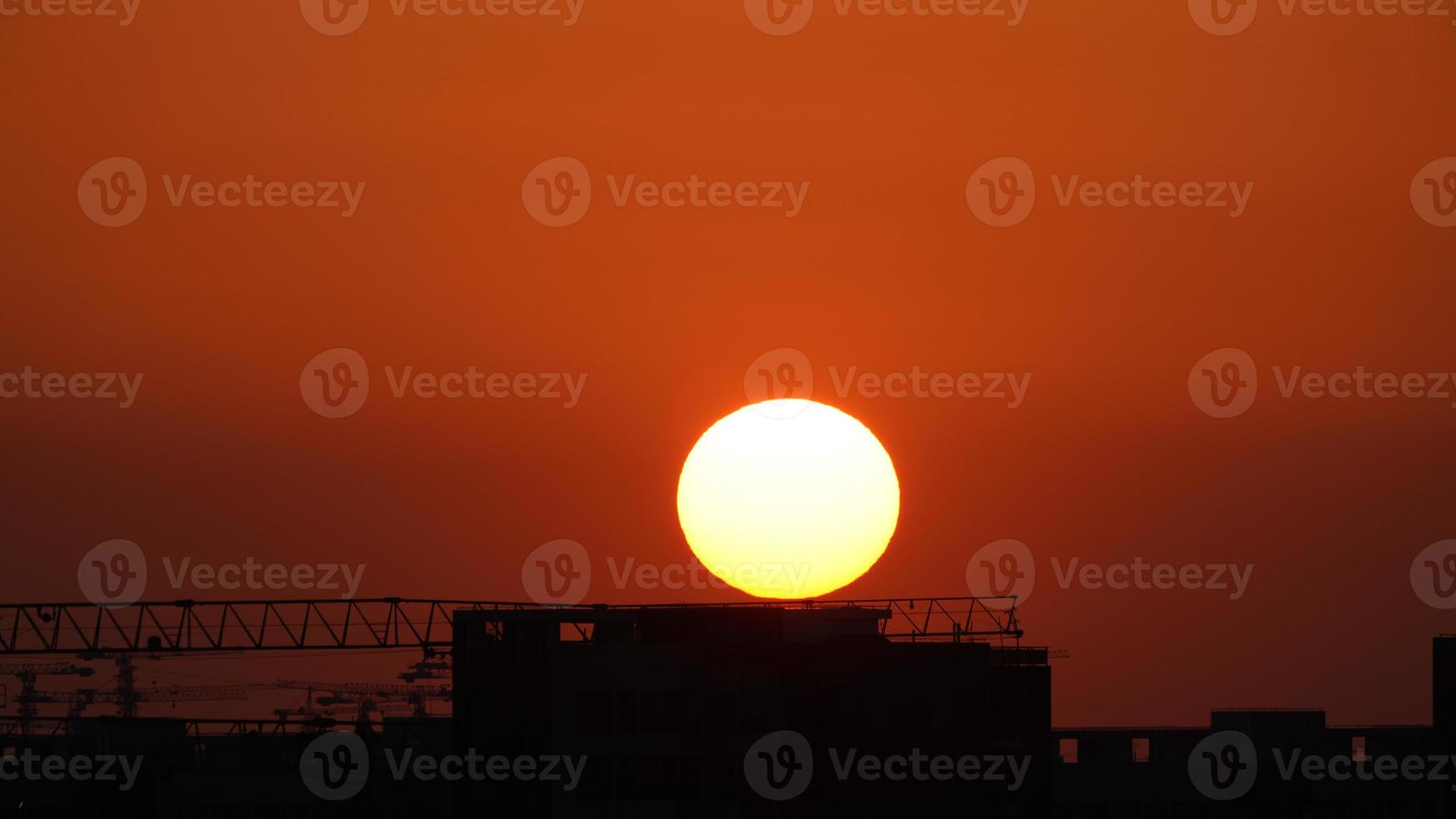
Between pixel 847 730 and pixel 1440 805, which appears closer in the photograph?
pixel 847 730

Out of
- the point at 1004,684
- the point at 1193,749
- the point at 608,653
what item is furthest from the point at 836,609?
the point at 1193,749

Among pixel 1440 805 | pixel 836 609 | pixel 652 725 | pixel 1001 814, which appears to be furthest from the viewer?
pixel 1440 805

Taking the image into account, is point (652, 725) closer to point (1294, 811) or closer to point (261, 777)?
point (261, 777)

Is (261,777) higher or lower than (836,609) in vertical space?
lower

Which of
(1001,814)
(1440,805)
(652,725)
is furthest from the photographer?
(1440,805)

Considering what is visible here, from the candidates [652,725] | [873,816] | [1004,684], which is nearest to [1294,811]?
[1004,684]

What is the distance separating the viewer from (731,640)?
60.5 m

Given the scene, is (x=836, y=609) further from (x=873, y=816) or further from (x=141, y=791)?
(x=141, y=791)

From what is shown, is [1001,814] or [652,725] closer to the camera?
[652,725]

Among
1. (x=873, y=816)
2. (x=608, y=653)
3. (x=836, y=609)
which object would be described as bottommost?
(x=873, y=816)

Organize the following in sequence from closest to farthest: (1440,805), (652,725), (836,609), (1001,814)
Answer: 1. (652,725)
2. (1001,814)
3. (836,609)
4. (1440,805)

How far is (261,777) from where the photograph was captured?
2625 inches

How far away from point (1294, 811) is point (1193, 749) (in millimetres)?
4654

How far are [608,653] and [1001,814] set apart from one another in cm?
1438
